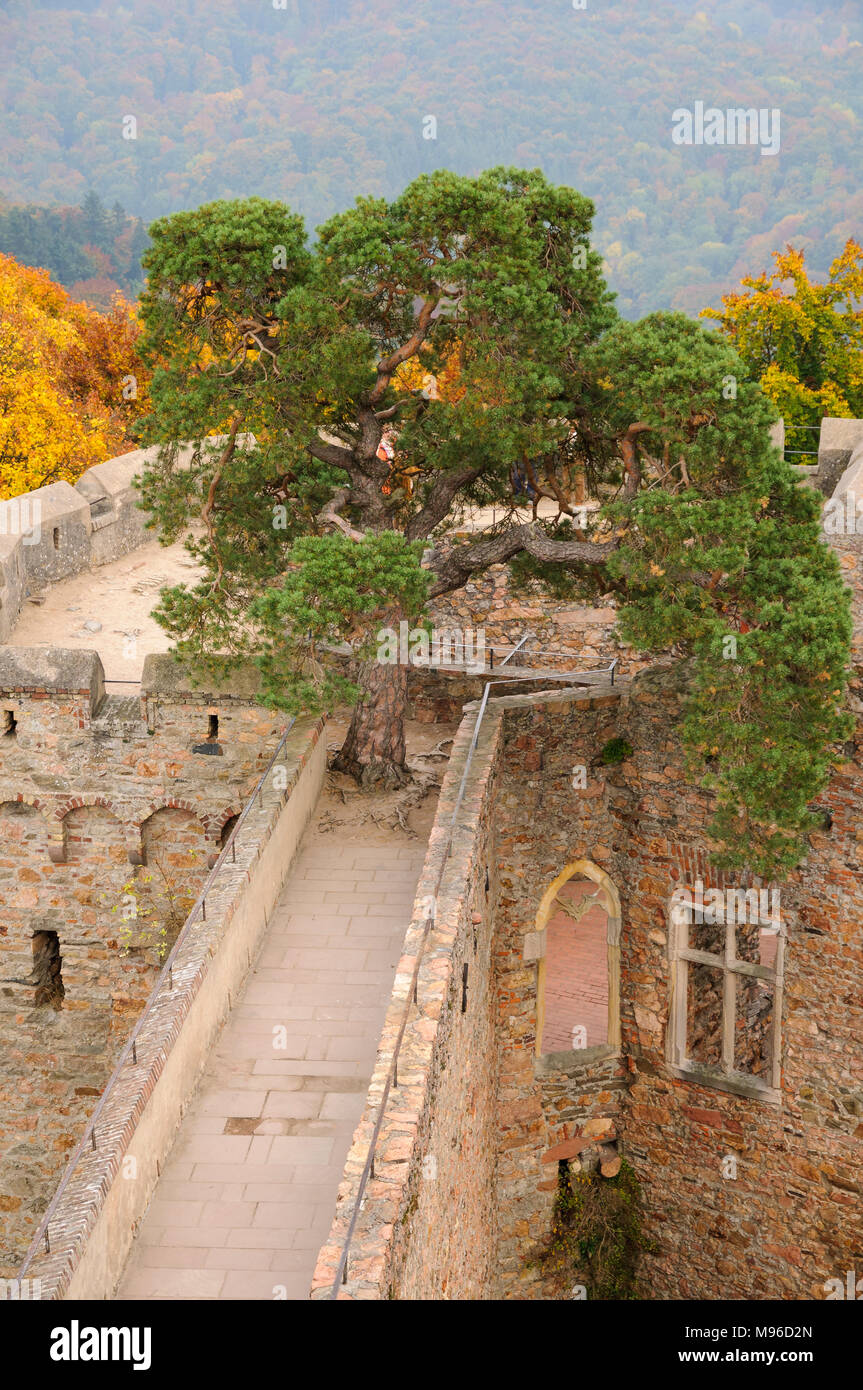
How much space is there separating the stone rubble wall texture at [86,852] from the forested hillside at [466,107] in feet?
283

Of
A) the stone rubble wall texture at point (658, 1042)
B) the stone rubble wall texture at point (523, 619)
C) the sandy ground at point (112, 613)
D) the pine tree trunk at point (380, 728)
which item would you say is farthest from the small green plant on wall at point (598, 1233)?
the sandy ground at point (112, 613)

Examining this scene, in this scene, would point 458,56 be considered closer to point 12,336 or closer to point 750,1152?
point 12,336

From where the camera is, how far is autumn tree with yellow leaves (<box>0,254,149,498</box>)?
84.7 feet

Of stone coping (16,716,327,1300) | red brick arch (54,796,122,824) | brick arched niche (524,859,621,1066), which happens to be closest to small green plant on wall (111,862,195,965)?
red brick arch (54,796,122,824)

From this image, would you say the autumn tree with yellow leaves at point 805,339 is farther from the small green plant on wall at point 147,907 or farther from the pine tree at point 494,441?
the small green plant on wall at point 147,907

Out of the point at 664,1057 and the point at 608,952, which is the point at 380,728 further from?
the point at 664,1057

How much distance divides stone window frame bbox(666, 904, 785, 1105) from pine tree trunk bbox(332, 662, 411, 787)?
3474 mm

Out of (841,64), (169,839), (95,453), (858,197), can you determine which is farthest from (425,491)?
(841,64)

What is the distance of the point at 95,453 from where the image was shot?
26.9 meters

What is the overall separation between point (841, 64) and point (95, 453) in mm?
147140

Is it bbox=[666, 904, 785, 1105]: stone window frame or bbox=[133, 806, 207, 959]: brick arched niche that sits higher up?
bbox=[133, 806, 207, 959]: brick arched niche

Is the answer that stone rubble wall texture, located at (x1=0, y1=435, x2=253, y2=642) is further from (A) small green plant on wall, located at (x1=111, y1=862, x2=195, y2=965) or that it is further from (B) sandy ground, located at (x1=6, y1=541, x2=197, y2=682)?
(A) small green plant on wall, located at (x1=111, y1=862, x2=195, y2=965)

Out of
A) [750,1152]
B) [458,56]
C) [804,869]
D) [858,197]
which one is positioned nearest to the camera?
[804,869]

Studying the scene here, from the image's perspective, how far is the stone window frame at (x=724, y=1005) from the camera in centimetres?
1465
